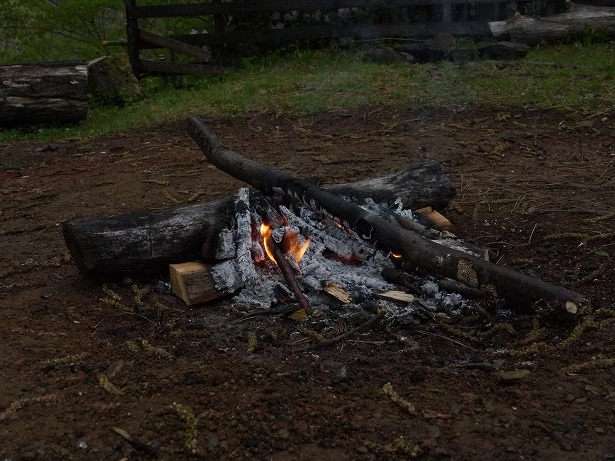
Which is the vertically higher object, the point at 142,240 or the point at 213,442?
the point at 142,240

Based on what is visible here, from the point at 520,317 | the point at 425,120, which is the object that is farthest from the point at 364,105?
the point at 520,317

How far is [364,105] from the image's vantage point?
9.16m

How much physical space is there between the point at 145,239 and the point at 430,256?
1.74 meters

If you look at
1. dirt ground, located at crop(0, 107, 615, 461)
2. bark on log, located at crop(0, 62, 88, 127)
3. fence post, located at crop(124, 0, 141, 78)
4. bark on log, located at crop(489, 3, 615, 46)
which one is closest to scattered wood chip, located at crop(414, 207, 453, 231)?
dirt ground, located at crop(0, 107, 615, 461)

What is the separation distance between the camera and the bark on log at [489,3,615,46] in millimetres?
12047

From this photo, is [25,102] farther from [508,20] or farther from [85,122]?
[508,20]

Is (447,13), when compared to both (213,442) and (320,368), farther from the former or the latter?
(213,442)

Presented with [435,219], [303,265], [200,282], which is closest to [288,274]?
[303,265]

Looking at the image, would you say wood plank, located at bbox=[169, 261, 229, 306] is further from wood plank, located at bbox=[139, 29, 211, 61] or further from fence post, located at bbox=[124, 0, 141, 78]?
fence post, located at bbox=[124, 0, 141, 78]

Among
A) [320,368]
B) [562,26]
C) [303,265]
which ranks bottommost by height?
[320,368]

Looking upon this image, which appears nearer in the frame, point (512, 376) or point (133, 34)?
point (512, 376)

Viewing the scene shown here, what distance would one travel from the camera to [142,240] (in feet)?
14.8

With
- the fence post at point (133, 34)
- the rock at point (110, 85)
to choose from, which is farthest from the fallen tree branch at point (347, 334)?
the fence post at point (133, 34)

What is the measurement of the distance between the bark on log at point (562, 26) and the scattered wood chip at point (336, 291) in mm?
9384
